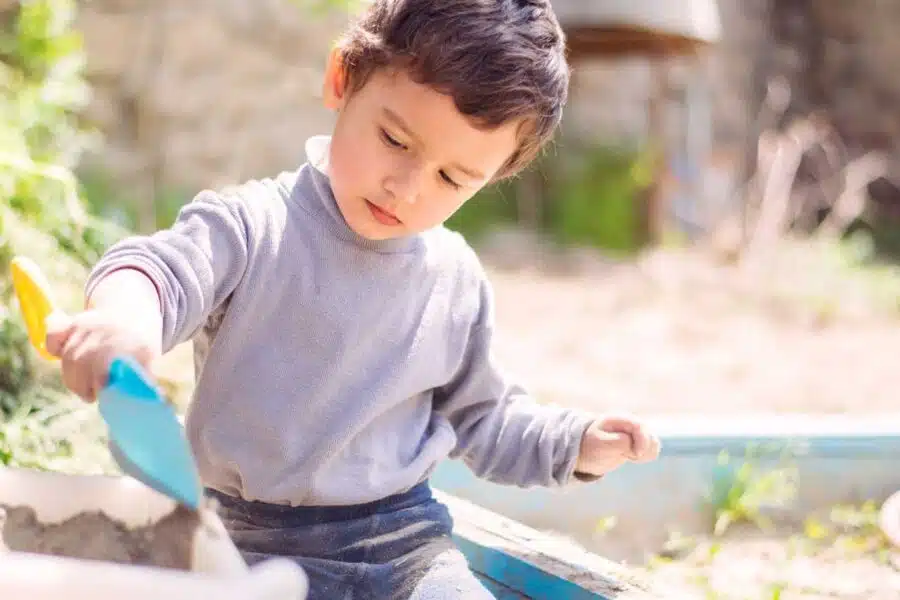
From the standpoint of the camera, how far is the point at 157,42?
423cm

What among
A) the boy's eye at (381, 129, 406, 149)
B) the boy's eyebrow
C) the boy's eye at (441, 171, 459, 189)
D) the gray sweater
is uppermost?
the boy's eyebrow

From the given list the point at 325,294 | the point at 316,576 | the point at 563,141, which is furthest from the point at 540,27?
the point at 563,141

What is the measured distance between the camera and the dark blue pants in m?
1.25

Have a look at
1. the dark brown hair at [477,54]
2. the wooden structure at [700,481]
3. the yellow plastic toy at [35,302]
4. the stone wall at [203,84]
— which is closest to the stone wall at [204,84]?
the stone wall at [203,84]

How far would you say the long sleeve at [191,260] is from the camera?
41.1 inches

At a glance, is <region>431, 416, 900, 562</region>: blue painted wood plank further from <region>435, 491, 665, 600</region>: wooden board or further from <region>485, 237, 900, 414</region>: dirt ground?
<region>485, 237, 900, 414</region>: dirt ground

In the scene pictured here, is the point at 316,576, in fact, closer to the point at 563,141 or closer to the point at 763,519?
the point at 763,519

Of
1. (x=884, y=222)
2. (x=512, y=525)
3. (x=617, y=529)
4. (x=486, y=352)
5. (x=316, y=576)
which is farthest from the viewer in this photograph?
(x=884, y=222)

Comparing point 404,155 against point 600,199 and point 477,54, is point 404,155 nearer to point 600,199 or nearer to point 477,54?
point 477,54

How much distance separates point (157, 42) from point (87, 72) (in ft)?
1.04

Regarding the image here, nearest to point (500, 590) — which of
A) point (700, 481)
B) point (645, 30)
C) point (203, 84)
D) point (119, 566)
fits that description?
point (700, 481)

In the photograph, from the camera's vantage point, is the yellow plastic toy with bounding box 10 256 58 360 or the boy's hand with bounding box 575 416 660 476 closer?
the yellow plastic toy with bounding box 10 256 58 360

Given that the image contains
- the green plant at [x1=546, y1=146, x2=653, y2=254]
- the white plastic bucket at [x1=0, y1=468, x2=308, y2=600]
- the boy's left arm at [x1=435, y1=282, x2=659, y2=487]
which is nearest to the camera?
the white plastic bucket at [x1=0, y1=468, x2=308, y2=600]

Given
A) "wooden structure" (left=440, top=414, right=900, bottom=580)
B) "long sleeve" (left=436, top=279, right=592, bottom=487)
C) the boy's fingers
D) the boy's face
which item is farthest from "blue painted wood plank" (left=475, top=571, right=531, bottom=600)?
the boy's fingers
